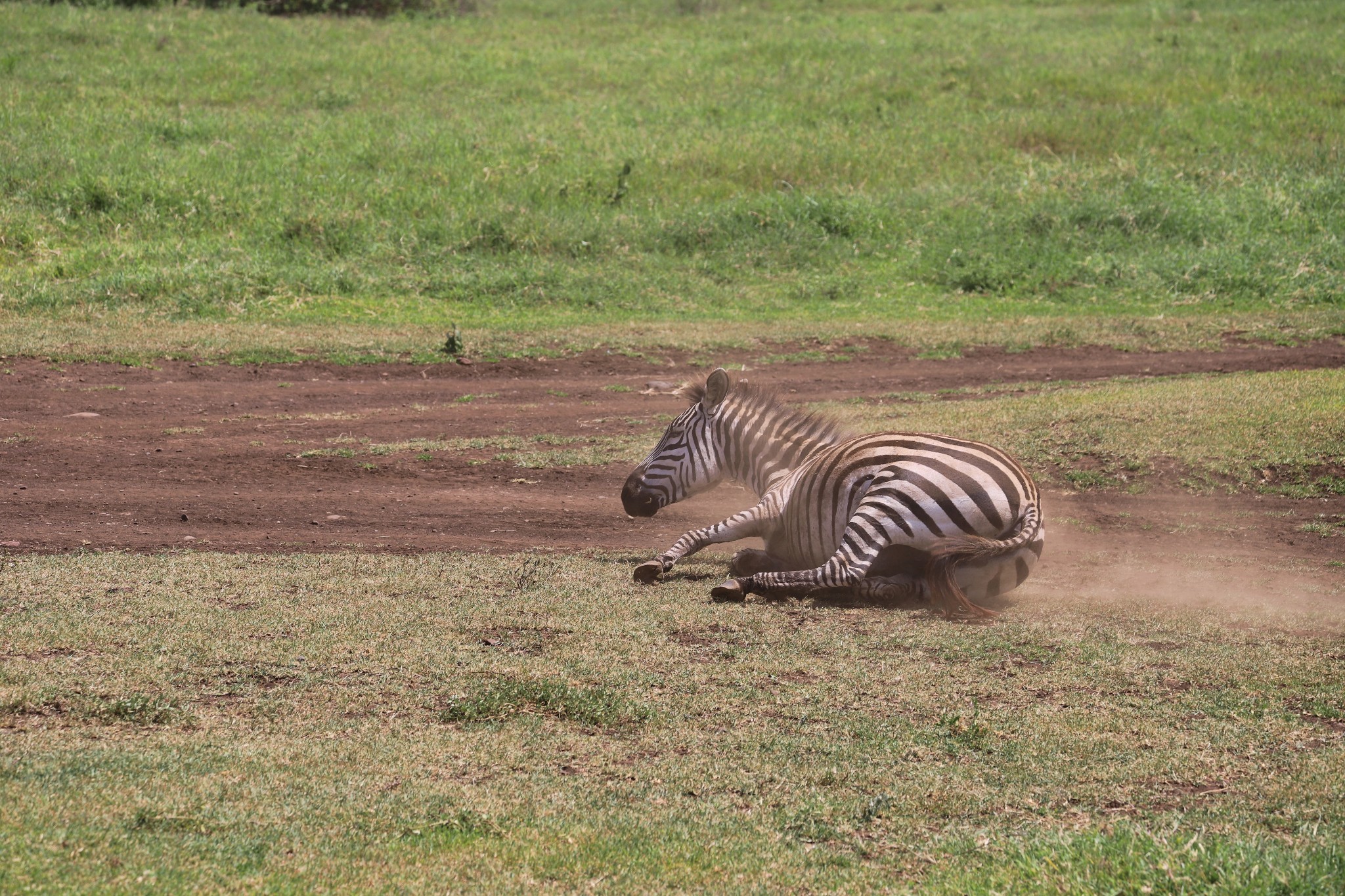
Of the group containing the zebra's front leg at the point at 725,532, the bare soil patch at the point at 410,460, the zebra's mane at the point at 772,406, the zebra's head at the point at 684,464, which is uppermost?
the zebra's mane at the point at 772,406

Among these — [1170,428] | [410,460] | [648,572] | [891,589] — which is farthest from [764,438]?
[1170,428]

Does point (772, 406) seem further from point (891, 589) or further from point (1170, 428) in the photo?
point (1170, 428)

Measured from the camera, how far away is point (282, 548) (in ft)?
34.7

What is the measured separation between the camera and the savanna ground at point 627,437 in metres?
5.16

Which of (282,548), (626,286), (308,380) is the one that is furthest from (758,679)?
(626,286)

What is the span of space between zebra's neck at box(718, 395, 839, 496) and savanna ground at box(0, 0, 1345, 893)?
1050 mm

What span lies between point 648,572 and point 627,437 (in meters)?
5.37

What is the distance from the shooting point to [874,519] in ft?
28.8

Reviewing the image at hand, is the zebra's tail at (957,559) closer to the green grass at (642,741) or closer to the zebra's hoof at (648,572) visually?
the green grass at (642,741)

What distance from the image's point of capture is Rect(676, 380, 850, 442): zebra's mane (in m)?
Result: 10.3

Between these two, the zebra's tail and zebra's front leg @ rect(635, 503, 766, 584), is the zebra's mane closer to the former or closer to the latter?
zebra's front leg @ rect(635, 503, 766, 584)

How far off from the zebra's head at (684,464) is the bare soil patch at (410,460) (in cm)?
64

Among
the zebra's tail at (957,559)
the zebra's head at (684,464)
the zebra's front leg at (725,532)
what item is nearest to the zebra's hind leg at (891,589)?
the zebra's tail at (957,559)

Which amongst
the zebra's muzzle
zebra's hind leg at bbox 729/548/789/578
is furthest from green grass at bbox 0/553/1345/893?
the zebra's muzzle
